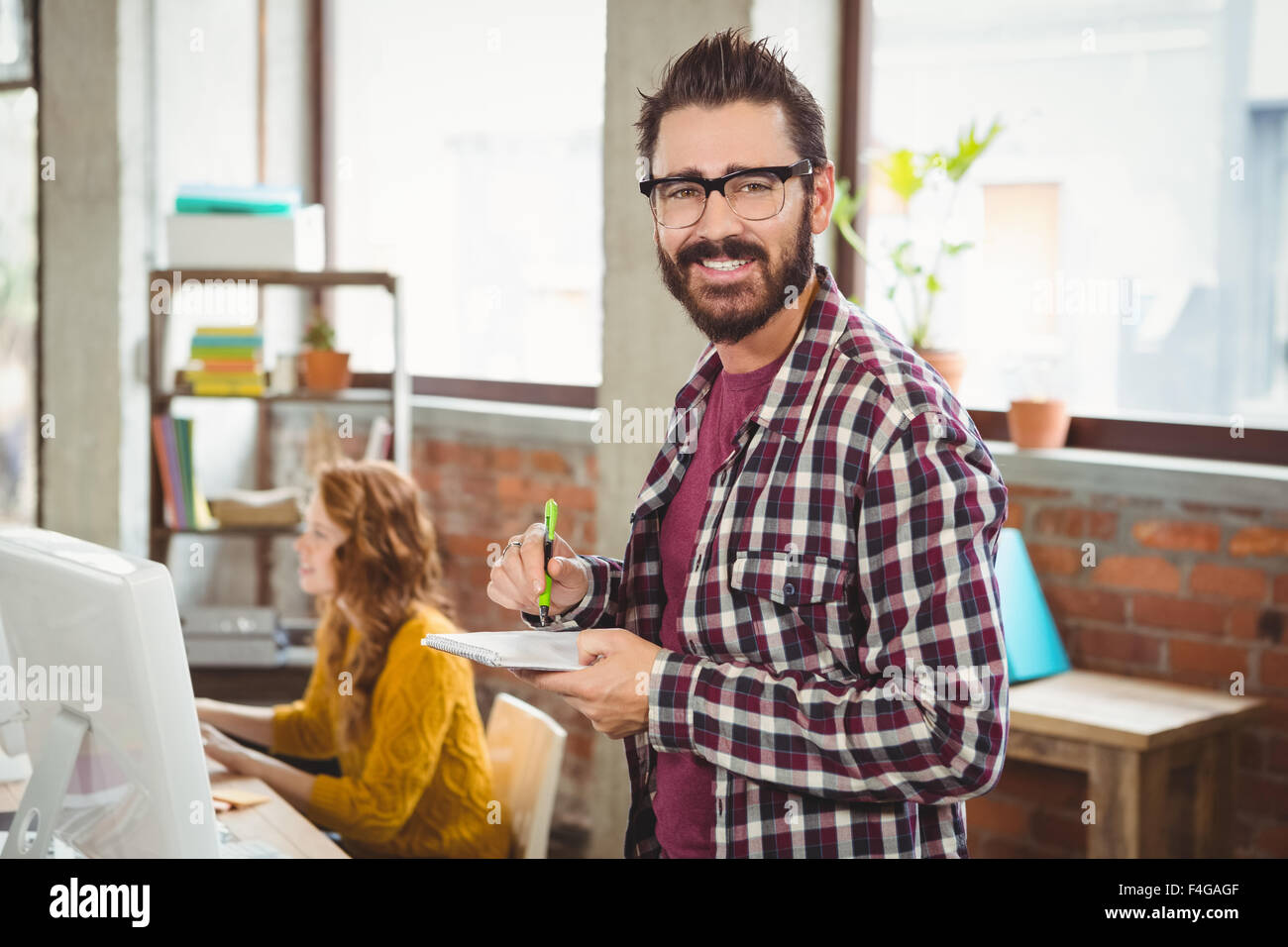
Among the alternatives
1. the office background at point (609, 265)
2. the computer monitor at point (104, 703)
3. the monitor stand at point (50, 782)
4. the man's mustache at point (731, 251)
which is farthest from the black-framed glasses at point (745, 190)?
the office background at point (609, 265)

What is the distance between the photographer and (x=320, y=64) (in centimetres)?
429

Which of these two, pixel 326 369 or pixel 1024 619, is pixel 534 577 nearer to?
pixel 1024 619

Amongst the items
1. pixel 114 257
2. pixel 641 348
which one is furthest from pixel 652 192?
pixel 114 257

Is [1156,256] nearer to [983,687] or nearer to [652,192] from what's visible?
[652,192]

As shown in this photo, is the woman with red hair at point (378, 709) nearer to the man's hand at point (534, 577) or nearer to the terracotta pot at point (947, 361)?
the man's hand at point (534, 577)

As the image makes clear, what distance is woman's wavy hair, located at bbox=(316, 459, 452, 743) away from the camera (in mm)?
2408

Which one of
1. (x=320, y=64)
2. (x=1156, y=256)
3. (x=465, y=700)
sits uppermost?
(x=320, y=64)

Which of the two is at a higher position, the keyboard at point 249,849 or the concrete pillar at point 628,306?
the concrete pillar at point 628,306

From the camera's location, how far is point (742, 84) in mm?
1395

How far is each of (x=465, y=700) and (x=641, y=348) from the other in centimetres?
107

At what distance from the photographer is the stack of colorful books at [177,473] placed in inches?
140

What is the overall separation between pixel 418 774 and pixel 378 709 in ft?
0.53

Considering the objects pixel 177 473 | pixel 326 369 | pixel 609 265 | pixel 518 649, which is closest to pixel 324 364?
pixel 326 369

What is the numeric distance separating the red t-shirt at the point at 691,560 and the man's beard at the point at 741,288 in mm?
73
